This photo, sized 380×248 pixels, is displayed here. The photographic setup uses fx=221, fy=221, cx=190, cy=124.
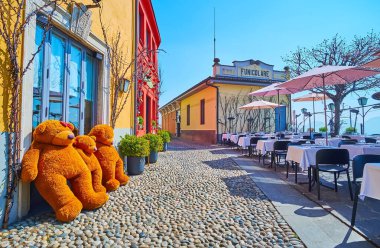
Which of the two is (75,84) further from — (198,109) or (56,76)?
(198,109)

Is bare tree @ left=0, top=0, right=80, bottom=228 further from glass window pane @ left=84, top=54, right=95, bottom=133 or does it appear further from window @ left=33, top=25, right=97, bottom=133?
glass window pane @ left=84, top=54, right=95, bottom=133

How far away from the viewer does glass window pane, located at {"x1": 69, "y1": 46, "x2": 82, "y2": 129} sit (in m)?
3.83

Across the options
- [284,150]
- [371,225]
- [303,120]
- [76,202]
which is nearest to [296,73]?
[303,120]

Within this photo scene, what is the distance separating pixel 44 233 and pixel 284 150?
5138 mm

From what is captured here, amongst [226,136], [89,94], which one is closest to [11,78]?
[89,94]

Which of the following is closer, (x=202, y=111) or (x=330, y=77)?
(x=330, y=77)

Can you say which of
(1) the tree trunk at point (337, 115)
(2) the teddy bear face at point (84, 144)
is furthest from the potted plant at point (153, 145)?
(1) the tree trunk at point (337, 115)

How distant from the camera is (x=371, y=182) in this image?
7.70 ft

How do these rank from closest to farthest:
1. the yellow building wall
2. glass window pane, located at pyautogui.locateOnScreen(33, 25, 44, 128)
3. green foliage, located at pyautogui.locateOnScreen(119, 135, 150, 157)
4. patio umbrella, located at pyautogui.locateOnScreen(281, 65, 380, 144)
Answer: glass window pane, located at pyautogui.locateOnScreen(33, 25, 44, 128) → green foliage, located at pyautogui.locateOnScreen(119, 135, 150, 157) → patio umbrella, located at pyautogui.locateOnScreen(281, 65, 380, 144) → the yellow building wall

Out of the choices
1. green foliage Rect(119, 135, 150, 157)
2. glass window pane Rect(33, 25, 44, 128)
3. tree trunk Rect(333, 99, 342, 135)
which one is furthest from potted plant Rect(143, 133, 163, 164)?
tree trunk Rect(333, 99, 342, 135)

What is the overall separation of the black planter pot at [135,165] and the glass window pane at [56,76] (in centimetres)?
188

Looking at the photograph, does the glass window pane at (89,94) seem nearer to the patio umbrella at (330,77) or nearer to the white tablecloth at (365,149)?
the patio umbrella at (330,77)

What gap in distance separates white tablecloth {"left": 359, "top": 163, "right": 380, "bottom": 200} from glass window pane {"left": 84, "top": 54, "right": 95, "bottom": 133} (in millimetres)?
4507

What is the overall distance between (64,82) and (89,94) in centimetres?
92
